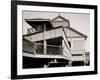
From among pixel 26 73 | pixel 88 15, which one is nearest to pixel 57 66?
pixel 26 73

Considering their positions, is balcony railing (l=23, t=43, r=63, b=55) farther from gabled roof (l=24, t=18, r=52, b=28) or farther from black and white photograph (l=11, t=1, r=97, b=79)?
gabled roof (l=24, t=18, r=52, b=28)

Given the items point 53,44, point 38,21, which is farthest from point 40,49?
point 38,21

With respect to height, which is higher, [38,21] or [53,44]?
[38,21]

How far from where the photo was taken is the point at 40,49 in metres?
1.49

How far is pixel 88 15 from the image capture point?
5.28ft

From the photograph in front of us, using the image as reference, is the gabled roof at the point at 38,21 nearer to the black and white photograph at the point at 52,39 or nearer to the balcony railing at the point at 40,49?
the black and white photograph at the point at 52,39

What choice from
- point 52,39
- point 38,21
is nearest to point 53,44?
point 52,39

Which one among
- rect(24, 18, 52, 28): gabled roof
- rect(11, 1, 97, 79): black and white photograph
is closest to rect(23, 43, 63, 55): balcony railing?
rect(11, 1, 97, 79): black and white photograph

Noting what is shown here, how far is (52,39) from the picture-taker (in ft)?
4.97

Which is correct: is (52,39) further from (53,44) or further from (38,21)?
(38,21)

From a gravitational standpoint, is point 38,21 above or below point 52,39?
above

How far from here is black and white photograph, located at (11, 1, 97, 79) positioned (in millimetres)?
1429

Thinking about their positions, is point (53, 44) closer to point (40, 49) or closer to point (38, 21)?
point (40, 49)

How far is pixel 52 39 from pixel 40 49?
13 cm
